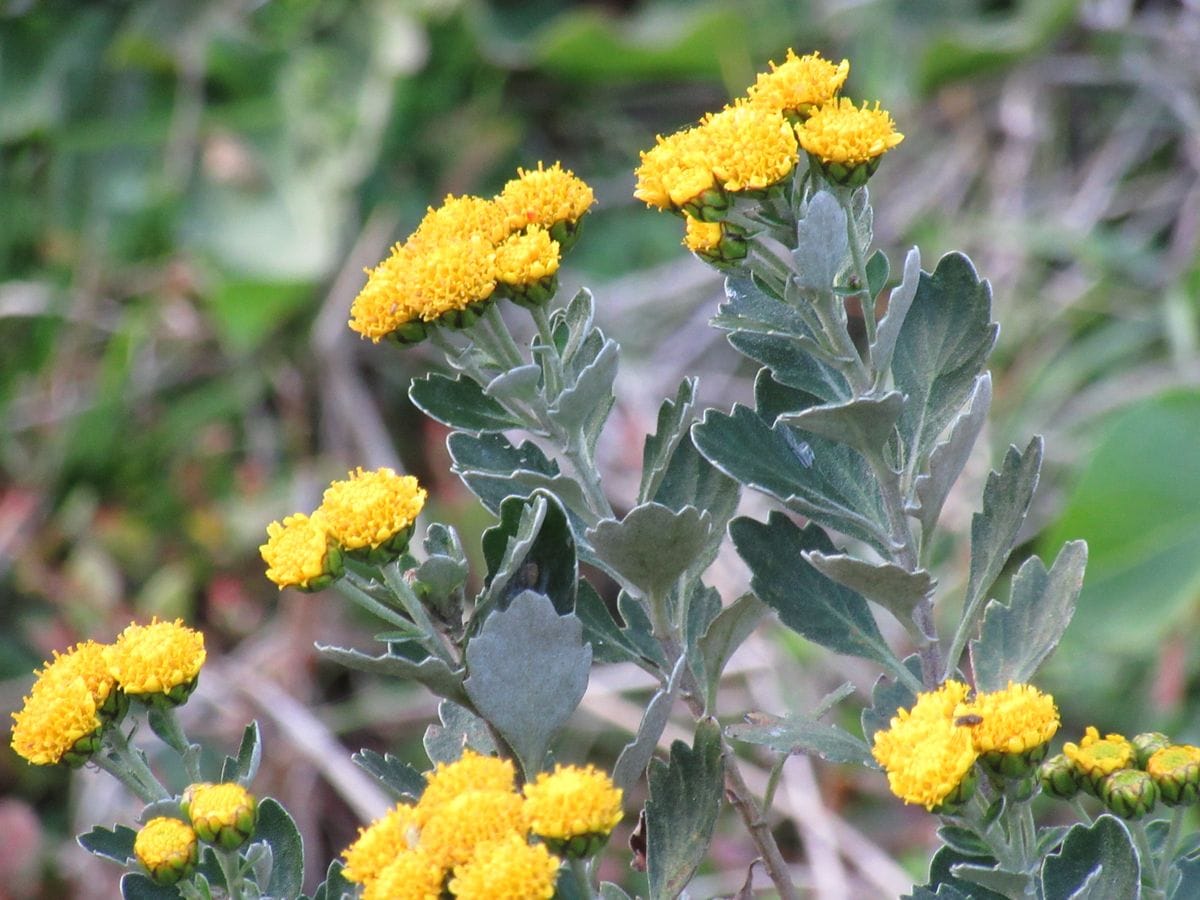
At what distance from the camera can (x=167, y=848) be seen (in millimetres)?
829

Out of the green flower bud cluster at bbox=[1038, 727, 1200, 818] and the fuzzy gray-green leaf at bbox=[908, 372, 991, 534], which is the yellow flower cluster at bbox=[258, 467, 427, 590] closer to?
the fuzzy gray-green leaf at bbox=[908, 372, 991, 534]

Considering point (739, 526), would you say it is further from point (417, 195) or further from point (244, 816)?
point (417, 195)

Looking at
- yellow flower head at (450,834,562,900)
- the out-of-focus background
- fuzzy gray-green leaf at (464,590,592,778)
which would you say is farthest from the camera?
the out-of-focus background

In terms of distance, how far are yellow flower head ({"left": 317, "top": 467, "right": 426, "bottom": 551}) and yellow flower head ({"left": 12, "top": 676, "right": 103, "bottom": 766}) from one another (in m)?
0.21

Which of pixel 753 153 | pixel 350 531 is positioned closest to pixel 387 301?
pixel 350 531

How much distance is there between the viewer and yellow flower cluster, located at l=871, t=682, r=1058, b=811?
759 mm

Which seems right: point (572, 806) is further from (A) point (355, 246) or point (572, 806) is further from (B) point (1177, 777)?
(A) point (355, 246)

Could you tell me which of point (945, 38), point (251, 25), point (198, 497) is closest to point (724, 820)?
point (198, 497)

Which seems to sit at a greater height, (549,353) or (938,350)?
(549,353)

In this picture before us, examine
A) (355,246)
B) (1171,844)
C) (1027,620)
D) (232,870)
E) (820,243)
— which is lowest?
(355,246)

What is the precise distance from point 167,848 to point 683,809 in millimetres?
328

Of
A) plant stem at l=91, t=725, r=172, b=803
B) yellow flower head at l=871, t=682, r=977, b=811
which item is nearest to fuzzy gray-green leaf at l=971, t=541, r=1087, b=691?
yellow flower head at l=871, t=682, r=977, b=811

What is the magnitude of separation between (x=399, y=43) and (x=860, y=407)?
2618 millimetres

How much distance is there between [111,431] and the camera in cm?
309
